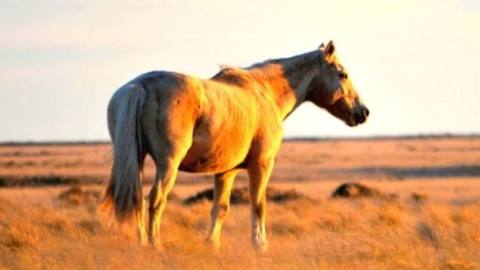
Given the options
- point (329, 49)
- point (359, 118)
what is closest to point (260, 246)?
point (359, 118)

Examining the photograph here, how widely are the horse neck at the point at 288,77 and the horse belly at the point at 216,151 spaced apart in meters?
1.22

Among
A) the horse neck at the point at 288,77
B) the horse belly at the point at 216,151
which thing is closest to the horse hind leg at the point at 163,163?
the horse belly at the point at 216,151

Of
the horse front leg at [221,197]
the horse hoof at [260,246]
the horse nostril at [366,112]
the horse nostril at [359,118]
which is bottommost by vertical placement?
the horse hoof at [260,246]

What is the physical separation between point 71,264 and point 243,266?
138cm

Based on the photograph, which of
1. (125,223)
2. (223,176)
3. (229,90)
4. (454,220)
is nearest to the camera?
(125,223)

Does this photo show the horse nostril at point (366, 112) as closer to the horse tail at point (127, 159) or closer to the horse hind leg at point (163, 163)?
the horse hind leg at point (163, 163)

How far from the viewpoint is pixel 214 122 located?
12375mm

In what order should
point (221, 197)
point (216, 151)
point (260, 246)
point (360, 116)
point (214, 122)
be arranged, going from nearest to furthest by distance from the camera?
point (214, 122), point (216, 151), point (260, 246), point (221, 197), point (360, 116)

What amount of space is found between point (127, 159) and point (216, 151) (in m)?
1.12

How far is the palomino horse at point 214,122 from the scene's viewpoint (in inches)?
466

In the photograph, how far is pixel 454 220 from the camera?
17.7 metres

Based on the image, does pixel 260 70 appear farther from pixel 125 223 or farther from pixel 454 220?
pixel 454 220

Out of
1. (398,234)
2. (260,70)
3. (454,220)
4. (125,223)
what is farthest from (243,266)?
(454,220)

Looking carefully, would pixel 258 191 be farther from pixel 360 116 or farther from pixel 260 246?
pixel 360 116
